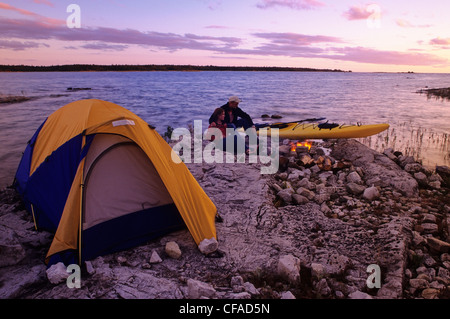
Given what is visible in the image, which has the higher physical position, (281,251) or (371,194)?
(371,194)

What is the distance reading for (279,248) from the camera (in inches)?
179

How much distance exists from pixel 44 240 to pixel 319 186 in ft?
17.6

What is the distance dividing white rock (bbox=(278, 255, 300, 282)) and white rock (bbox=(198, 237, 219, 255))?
0.96 m

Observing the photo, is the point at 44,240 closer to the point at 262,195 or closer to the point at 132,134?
the point at 132,134

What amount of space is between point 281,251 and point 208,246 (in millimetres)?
1090

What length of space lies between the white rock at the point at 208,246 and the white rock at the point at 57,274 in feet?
5.69

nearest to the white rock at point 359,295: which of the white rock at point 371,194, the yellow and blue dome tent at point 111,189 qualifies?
the yellow and blue dome tent at point 111,189

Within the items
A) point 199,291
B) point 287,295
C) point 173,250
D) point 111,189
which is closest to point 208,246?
point 173,250

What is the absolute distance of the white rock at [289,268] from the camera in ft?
12.7

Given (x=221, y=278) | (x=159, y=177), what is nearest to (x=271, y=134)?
(x=159, y=177)

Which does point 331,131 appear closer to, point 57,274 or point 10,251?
point 57,274

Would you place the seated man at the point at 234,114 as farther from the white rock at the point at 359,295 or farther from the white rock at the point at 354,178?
the white rock at the point at 359,295

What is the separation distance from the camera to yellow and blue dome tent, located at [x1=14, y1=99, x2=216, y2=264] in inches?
171

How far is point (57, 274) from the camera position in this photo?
12.1 feet
